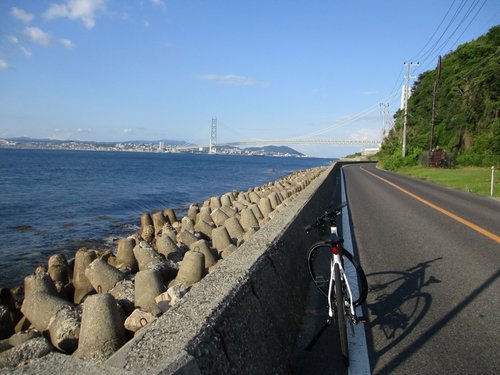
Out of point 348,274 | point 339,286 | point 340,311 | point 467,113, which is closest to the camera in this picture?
point 340,311

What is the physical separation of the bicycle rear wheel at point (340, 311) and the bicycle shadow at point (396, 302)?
0.27m

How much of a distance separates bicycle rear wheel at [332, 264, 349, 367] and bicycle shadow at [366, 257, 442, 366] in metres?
0.27

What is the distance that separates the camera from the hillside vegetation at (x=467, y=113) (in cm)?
3788

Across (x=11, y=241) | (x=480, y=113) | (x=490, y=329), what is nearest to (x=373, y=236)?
(x=490, y=329)

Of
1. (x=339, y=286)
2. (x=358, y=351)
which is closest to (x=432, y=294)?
(x=358, y=351)

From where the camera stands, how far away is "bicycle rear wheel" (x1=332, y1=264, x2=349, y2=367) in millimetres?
3527

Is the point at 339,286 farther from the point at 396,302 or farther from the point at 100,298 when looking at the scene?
the point at 100,298

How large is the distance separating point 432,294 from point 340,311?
2.11 metres

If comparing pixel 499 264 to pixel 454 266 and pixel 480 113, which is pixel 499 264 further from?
pixel 480 113

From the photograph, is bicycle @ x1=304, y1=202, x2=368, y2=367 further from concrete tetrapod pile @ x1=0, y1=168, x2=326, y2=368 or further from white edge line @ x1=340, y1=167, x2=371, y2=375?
concrete tetrapod pile @ x1=0, y1=168, x2=326, y2=368

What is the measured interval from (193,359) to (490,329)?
3323mm

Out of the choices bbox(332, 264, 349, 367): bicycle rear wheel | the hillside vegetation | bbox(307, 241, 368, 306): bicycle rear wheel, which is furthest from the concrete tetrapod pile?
the hillside vegetation

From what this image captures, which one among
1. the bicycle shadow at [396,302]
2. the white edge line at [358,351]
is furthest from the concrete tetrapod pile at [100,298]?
the bicycle shadow at [396,302]

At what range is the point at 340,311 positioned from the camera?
3.59m
